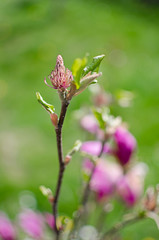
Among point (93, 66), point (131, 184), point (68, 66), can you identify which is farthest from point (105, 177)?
point (68, 66)

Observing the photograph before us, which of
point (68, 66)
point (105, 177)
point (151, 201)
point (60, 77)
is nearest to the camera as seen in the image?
point (60, 77)

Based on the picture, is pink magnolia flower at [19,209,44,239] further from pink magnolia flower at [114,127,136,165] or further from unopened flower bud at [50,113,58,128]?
unopened flower bud at [50,113,58,128]

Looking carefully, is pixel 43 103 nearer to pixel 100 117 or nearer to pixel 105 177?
pixel 100 117

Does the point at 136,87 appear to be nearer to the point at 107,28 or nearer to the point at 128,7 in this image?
the point at 107,28

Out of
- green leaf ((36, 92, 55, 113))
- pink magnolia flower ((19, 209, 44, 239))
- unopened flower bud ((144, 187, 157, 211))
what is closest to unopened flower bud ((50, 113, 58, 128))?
green leaf ((36, 92, 55, 113))

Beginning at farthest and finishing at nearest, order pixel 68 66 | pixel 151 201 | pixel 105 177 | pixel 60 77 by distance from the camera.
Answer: pixel 68 66
pixel 105 177
pixel 151 201
pixel 60 77

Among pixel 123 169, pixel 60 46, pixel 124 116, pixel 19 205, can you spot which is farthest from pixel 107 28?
pixel 123 169
